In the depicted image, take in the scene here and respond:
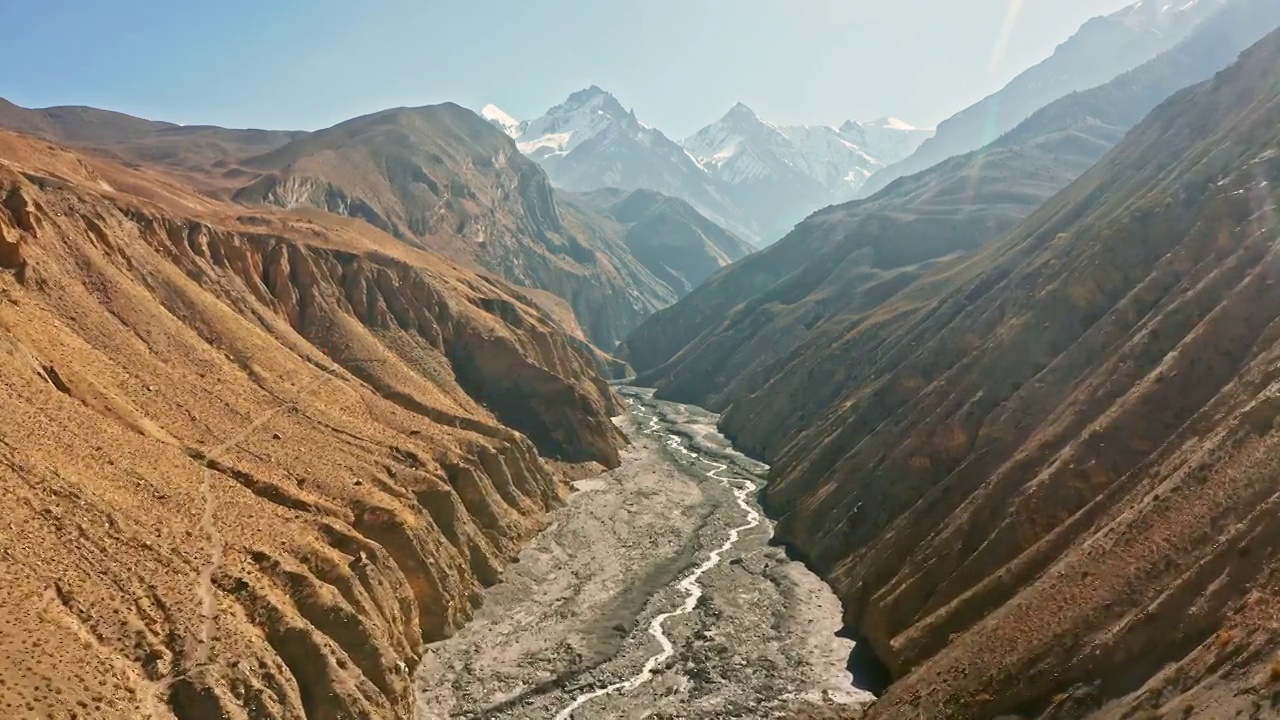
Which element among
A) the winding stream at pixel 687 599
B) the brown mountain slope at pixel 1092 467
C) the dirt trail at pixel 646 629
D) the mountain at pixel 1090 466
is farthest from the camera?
the winding stream at pixel 687 599

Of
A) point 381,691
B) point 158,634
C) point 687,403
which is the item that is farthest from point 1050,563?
point 687,403

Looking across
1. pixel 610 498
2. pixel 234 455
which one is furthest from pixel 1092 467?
pixel 234 455

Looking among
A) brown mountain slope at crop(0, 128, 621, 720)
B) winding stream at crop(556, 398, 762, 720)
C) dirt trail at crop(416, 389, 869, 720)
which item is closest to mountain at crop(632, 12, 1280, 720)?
dirt trail at crop(416, 389, 869, 720)

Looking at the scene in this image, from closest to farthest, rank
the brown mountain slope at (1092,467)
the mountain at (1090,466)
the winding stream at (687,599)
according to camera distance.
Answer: the brown mountain slope at (1092,467)
the mountain at (1090,466)
the winding stream at (687,599)

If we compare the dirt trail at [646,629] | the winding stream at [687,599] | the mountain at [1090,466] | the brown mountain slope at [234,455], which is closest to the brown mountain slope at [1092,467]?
the mountain at [1090,466]

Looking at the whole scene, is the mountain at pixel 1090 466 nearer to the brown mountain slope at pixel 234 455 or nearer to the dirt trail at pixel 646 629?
the dirt trail at pixel 646 629

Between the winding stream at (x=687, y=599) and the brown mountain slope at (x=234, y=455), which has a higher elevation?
the brown mountain slope at (x=234, y=455)

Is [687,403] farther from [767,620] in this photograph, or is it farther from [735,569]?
[767,620]
